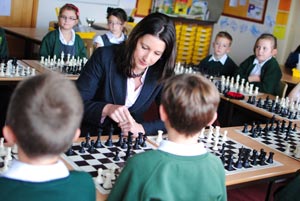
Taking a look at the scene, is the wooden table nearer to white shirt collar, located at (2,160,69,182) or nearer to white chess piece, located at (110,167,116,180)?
white chess piece, located at (110,167,116,180)

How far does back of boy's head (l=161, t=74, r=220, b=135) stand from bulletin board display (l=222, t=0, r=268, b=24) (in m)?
6.77

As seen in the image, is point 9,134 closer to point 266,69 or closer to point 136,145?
point 136,145

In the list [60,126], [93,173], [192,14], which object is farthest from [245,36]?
[60,126]

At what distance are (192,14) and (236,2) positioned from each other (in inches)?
37.5

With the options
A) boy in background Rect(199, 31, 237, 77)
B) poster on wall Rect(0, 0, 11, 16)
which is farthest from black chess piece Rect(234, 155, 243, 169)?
poster on wall Rect(0, 0, 11, 16)

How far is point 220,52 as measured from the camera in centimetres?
610

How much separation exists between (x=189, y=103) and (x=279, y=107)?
8.69 feet

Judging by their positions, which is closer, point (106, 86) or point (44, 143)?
point (44, 143)

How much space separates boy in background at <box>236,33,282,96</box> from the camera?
5.54 m

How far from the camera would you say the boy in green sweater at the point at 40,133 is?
1359 millimetres

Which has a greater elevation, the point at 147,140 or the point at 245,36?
the point at 245,36

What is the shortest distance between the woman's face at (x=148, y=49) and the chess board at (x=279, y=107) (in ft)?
5.56

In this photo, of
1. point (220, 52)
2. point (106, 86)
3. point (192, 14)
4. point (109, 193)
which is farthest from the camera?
point (192, 14)

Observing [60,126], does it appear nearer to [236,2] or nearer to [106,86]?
[106,86]
